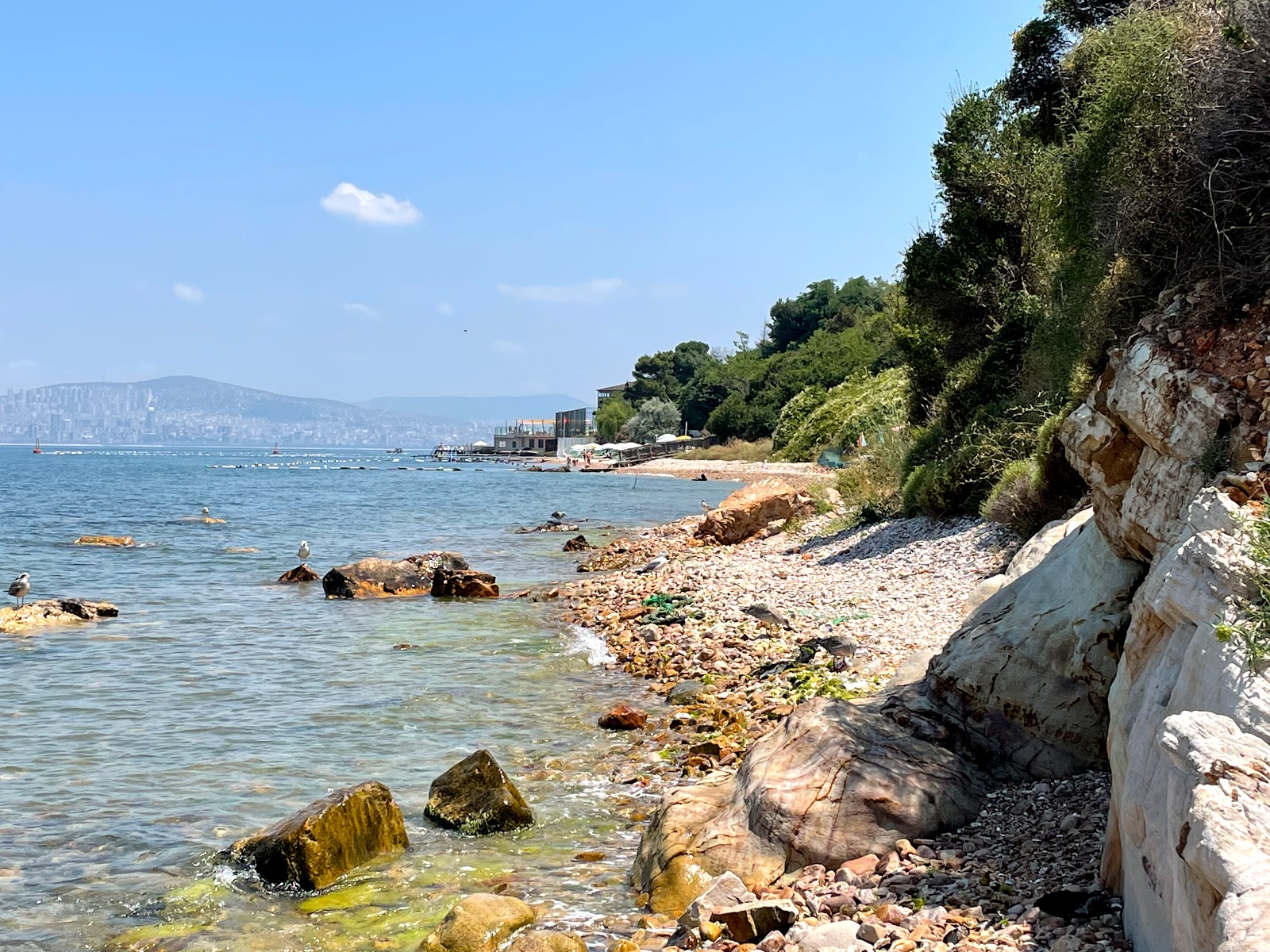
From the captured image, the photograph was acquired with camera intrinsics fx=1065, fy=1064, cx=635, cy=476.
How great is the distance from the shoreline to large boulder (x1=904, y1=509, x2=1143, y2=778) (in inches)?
13.4

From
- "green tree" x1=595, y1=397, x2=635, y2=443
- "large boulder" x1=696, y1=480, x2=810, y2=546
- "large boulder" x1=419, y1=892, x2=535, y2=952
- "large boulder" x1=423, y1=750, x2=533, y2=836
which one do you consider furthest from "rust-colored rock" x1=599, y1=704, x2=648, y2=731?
"green tree" x1=595, y1=397, x2=635, y2=443

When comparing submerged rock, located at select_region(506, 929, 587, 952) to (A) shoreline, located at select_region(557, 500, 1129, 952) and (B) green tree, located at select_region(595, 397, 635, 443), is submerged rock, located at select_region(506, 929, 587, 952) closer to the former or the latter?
(A) shoreline, located at select_region(557, 500, 1129, 952)

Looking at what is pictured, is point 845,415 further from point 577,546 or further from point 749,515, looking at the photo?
point 749,515

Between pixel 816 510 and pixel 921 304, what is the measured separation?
5573 mm

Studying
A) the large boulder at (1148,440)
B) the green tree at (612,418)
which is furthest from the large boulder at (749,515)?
the green tree at (612,418)

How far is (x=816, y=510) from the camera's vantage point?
2639 cm

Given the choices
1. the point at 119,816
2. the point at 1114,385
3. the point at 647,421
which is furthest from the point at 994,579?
the point at 647,421

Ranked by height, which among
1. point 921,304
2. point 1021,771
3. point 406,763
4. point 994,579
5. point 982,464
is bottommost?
point 406,763

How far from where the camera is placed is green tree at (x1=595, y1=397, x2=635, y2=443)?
12324 cm

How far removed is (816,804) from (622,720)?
4.49 metres

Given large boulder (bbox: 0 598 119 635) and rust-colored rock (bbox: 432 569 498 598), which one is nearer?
large boulder (bbox: 0 598 119 635)

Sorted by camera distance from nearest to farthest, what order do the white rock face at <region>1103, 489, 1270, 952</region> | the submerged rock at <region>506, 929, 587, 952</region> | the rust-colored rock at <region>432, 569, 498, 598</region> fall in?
the white rock face at <region>1103, 489, 1270, 952</region> < the submerged rock at <region>506, 929, 587, 952</region> < the rust-colored rock at <region>432, 569, 498, 598</region>

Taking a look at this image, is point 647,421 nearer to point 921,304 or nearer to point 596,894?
point 921,304

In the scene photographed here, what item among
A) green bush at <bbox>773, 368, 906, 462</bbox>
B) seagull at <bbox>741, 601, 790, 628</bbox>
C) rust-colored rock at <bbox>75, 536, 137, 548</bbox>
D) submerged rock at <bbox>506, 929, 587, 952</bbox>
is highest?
green bush at <bbox>773, 368, 906, 462</bbox>
